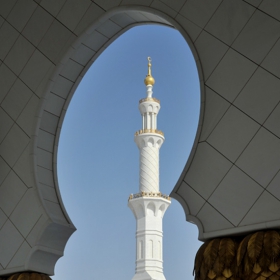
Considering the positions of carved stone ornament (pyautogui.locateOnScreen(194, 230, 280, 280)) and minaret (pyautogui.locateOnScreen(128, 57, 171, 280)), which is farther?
minaret (pyautogui.locateOnScreen(128, 57, 171, 280))

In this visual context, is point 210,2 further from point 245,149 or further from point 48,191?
point 48,191

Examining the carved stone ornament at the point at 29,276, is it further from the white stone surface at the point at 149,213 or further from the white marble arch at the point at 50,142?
the white stone surface at the point at 149,213

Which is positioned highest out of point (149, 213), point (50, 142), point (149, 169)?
point (149, 169)

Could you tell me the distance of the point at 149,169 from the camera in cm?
1702

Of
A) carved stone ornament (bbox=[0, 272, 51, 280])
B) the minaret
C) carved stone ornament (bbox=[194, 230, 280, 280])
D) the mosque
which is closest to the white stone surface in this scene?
the minaret

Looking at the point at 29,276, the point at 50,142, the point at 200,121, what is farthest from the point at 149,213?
the point at 200,121

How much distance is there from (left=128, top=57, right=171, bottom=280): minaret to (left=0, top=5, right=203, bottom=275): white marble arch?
477 inches

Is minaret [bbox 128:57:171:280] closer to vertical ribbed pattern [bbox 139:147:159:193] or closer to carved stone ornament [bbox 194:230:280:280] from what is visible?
vertical ribbed pattern [bbox 139:147:159:193]

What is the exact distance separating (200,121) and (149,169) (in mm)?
13511

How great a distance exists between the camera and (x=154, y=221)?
1647cm

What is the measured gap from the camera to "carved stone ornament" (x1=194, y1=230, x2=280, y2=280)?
9.88ft

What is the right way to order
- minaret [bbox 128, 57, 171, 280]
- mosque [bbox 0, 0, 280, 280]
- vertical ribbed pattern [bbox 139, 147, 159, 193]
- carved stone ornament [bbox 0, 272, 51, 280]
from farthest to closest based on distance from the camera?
vertical ribbed pattern [bbox 139, 147, 159, 193] → minaret [bbox 128, 57, 171, 280] → carved stone ornament [bbox 0, 272, 51, 280] → mosque [bbox 0, 0, 280, 280]

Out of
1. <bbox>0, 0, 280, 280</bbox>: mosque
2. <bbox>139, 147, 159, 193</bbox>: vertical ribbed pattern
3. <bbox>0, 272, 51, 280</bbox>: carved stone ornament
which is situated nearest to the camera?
<bbox>0, 0, 280, 280</bbox>: mosque

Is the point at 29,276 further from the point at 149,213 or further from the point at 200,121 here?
the point at 149,213
